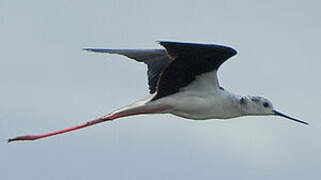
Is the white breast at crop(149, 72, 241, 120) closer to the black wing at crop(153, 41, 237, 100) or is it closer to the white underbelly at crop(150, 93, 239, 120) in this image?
the white underbelly at crop(150, 93, 239, 120)

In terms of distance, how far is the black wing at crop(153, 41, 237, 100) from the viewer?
66.6ft

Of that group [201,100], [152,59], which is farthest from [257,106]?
[152,59]

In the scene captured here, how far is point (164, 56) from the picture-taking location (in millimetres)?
22734

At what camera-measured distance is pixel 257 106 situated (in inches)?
882

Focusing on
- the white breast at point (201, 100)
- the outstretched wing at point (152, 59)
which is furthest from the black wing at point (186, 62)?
the outstretched wing at point (152, 59)

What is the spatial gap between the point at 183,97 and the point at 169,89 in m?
0.24

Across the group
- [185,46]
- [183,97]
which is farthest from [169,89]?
[185,46]

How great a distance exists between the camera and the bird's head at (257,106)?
22.1 m

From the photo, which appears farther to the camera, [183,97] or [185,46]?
[183,97]

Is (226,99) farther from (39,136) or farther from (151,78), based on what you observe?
(39,136)

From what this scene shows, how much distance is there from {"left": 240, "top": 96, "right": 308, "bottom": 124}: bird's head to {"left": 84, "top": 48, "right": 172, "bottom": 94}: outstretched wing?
133 cm

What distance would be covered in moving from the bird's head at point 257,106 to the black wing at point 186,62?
98 cm

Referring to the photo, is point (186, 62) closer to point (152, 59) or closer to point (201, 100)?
point (201, 100)

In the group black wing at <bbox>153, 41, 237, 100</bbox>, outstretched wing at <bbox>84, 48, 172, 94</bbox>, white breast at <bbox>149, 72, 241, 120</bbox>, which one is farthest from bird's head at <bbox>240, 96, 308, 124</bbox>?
outstretched wing at <bbox>84, 48, 172, 94</bbox>
